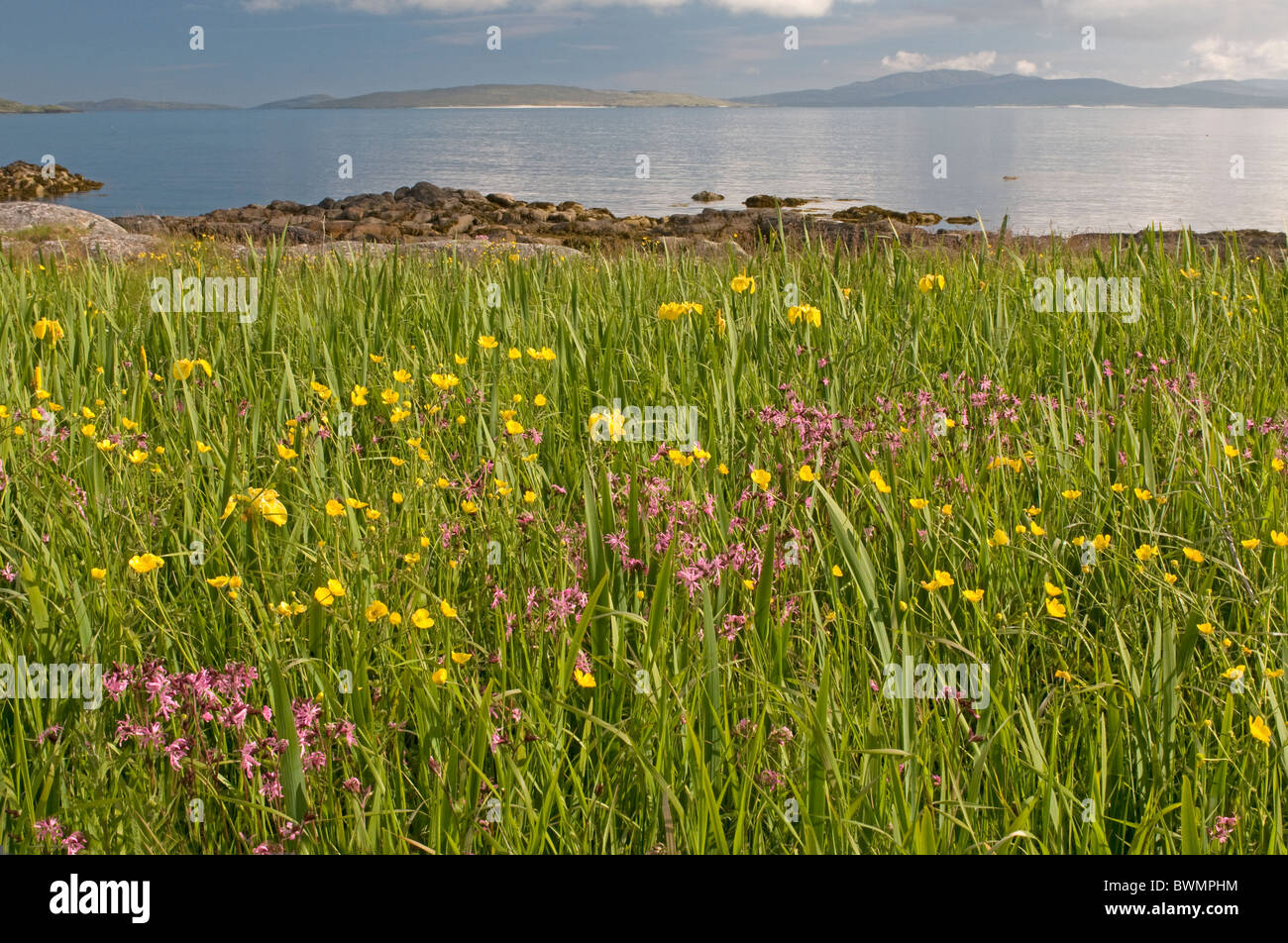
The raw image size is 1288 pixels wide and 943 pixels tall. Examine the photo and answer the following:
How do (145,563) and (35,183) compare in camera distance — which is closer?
(145,563)

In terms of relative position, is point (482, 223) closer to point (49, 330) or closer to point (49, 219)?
point (49, 219)

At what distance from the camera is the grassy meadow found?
1366 mm

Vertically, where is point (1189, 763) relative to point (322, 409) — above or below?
below

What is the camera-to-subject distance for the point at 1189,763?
1.55 m

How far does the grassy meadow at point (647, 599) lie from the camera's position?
1366mm

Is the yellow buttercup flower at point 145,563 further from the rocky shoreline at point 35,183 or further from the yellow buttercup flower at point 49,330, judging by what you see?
the rocky shoreline at point 35,183

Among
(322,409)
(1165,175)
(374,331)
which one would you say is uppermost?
(1165,175)

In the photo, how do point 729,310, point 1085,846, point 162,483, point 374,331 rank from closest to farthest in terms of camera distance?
1. point 1085,846
2. point 162,483
3. point 729,310
4. point 374,331

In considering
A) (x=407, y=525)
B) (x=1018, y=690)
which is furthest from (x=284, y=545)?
(x=1018, y=690)

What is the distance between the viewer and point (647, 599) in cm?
197

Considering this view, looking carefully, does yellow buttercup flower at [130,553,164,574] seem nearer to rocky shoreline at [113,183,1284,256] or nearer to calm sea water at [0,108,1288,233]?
calm sea water at [0,108,1288,233]

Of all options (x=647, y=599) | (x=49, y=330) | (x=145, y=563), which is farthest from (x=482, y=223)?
(x=145, y=563)

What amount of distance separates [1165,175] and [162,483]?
40.5 meters

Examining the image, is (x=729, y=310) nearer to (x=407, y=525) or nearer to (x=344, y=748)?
(x=407, y=525)
